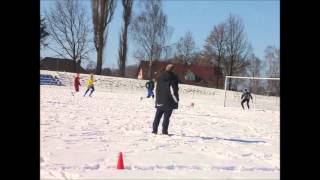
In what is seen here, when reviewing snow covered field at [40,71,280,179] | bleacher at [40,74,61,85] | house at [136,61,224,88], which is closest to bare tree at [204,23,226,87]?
house at [136,61,224,88]

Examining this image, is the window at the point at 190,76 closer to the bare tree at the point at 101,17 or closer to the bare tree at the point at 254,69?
the bare tree at the point at 254,69

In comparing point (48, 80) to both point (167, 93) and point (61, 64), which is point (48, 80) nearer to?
point (61, 64)

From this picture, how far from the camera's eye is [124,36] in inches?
1991

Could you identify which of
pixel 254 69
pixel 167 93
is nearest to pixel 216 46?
pixel 254 69

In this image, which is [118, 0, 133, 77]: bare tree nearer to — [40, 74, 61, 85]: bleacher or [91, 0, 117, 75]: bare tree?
[91, 0, 117, 75]: bare tree

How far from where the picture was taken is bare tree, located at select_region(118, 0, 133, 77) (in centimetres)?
4941

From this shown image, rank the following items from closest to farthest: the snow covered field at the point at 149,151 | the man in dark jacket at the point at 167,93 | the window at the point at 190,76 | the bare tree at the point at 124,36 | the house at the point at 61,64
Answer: the snow covered field at the point at 149,151
the man in dark jacket at the point at 167,93
the bare tree at the point at 124,36
the house at the point at 61,64
the window at the point at 190,76

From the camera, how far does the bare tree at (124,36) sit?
49.4 m

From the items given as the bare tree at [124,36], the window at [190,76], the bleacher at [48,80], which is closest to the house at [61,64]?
the bare tree at [124,36]

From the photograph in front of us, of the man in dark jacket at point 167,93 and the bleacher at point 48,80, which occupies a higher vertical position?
the bleacher at point 48,80

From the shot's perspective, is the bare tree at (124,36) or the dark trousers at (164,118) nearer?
the dark trousers at (164,118)
